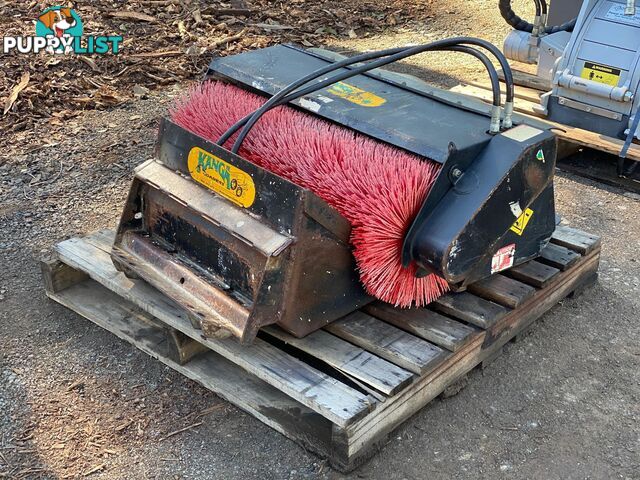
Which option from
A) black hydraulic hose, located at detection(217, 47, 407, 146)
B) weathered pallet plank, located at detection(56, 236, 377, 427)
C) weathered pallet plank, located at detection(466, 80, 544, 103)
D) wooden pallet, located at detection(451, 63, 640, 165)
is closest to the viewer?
weathered pallet plank, located at detection(56, 236, 377, 427)

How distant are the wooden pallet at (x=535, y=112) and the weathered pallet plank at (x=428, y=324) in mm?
1320

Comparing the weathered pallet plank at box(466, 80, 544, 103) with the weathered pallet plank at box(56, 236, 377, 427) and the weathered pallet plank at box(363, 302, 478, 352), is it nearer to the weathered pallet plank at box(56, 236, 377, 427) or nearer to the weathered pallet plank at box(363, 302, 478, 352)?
the weathered pallet plank at box(363, 302, 478, 352)

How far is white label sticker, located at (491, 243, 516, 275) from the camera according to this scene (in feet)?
9.11

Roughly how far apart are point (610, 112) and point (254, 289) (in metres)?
2.38

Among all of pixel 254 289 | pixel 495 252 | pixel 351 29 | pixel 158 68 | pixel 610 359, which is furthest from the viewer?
pixel 351 29

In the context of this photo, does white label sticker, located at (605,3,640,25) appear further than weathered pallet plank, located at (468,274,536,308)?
Yes

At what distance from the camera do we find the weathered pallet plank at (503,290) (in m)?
2.90

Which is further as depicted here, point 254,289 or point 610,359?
point 610,359

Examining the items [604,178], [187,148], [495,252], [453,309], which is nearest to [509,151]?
[495,252]

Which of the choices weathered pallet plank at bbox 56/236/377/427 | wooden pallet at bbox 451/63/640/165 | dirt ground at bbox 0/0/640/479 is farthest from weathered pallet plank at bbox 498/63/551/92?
weathered pallet plank at bbox 56/236/377/427

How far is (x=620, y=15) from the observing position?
4012 millimetres

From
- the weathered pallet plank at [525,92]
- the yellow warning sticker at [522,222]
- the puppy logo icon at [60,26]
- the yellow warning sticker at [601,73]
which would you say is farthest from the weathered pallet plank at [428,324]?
the puppy logo icon at [60,26]

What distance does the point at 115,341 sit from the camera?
3.07 m

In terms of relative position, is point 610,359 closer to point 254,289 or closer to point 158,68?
point 254,289
